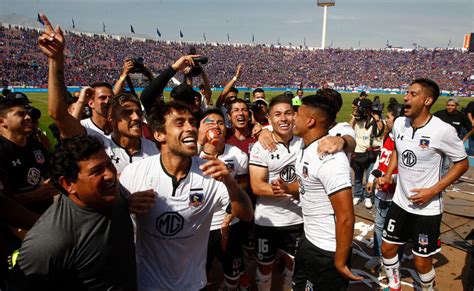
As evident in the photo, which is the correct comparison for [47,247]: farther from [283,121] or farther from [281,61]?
[281,61]

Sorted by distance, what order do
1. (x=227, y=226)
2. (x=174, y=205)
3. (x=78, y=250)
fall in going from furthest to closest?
(x=227, y=226), (x=174, y=205), (x=78, y=250)

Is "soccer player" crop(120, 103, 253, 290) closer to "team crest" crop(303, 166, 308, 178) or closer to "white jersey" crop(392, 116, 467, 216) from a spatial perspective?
"team crest" crop(303, 166, 308, 178)

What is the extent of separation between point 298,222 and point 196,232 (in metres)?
1.87

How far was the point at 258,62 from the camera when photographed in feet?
267

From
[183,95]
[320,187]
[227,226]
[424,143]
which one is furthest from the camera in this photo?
[183,95]

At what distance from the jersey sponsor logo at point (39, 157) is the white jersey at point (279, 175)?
3031mm

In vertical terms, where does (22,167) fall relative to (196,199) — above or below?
below

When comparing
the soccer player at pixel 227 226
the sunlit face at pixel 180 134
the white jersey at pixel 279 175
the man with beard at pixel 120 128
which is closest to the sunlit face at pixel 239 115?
the soccer player at pixel 227 226

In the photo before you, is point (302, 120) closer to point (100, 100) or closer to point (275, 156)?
point (275, 156)

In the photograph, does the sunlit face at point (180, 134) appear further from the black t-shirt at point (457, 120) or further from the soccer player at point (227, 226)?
the black t-shirt at point (457, 120)

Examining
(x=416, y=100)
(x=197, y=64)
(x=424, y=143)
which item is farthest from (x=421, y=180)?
(x=197, y=64)

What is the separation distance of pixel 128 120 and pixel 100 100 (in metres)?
1.02

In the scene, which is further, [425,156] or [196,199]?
[425,156]

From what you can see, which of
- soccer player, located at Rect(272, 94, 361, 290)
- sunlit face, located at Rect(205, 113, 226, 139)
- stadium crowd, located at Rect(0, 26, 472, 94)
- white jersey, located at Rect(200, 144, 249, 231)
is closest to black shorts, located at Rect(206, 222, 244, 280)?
white jersey, located at Rect(200, 144, 249, 231)
